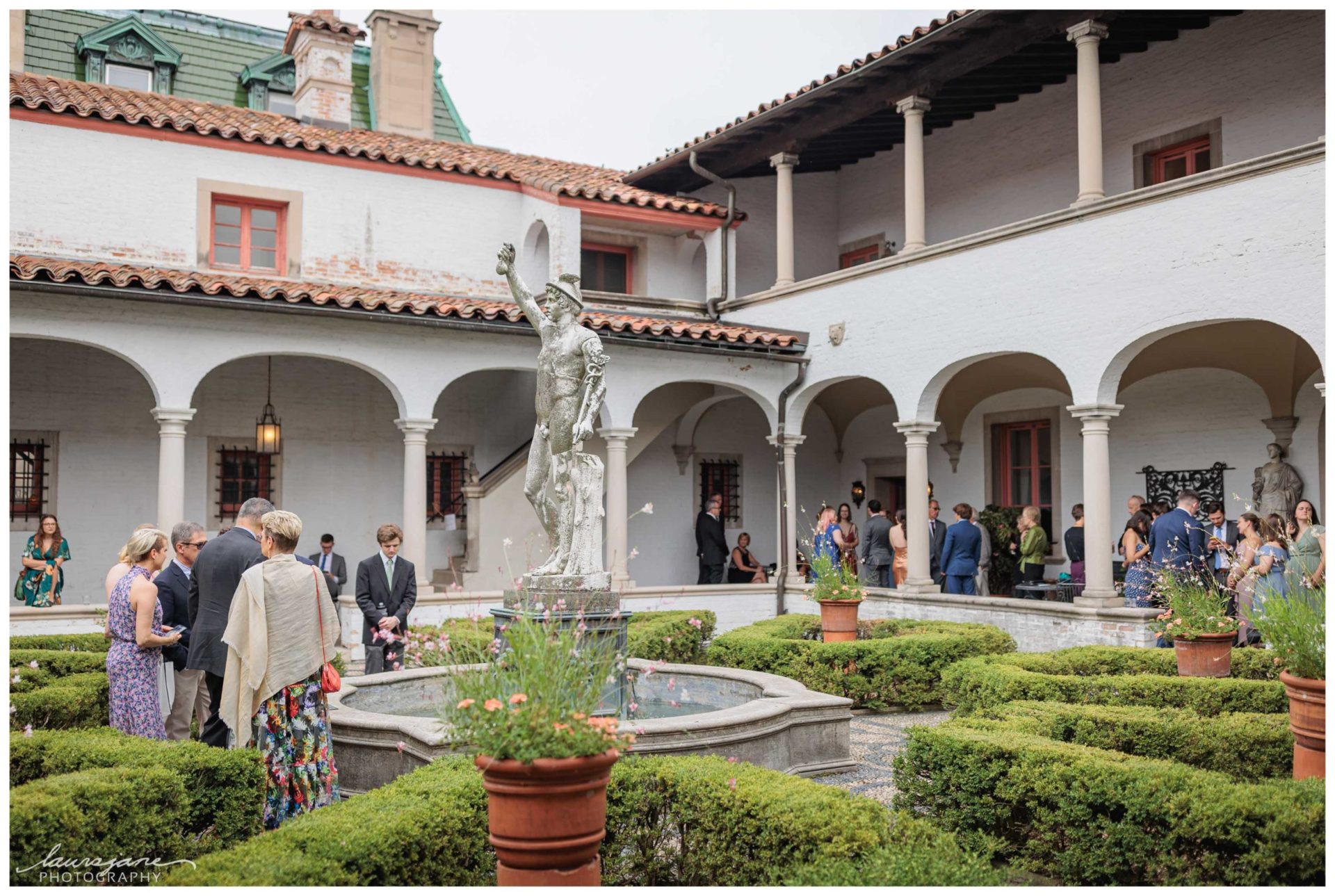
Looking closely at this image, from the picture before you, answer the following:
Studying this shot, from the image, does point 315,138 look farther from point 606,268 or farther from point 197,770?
point 197,770

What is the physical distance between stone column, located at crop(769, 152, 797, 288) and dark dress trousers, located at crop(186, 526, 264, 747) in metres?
11.6

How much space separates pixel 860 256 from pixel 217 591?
589 inches

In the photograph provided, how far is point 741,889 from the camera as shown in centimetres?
426

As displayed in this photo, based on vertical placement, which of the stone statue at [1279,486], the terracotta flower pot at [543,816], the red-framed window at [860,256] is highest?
the red-framed window at [860,256]

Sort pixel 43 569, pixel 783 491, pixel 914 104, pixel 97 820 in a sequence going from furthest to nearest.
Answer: pixel 783 491 < pixel 914 104 < pixel 43 569 < pixel 97 820

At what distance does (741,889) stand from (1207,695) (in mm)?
4808

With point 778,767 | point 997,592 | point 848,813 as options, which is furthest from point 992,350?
point 848,813

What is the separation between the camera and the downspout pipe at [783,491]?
16.4 meters

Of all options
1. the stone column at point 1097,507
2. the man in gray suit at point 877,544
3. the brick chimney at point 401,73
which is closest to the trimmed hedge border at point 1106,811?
the stone column at point 1097,507

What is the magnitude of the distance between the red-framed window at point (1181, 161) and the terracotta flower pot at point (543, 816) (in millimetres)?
13140

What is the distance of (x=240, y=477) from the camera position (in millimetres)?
16500

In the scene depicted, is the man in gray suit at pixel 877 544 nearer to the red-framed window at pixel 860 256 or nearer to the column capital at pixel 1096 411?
the column capital at pixel 1096 411

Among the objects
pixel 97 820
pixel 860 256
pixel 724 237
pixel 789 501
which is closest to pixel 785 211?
pixel 724 237

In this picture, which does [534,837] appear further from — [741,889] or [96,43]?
[96,43]
